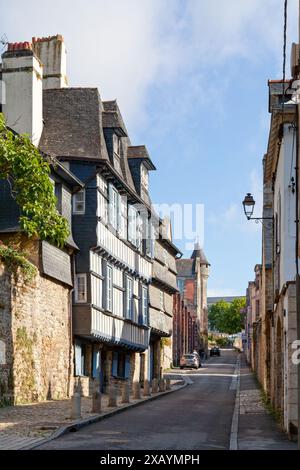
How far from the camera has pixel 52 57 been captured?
3300 centimetres

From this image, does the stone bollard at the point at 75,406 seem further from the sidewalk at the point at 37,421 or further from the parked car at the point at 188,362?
the parked car at the point at 188,362

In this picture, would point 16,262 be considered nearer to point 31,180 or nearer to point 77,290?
point 31,180

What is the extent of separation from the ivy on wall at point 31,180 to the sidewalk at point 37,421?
4.50m

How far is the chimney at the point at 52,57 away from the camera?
108 ft

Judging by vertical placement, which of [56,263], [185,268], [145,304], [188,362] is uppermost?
[185,268]

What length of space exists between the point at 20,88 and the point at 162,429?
45.7 ft

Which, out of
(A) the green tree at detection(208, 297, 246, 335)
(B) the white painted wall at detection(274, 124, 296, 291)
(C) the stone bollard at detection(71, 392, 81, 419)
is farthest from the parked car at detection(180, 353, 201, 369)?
(A) the green tree at detection(208, 297, 246, 335)

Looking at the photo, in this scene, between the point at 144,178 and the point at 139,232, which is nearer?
the point at 139,232

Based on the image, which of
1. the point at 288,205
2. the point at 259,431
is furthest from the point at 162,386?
the point at 288,205

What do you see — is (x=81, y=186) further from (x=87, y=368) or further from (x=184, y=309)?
(x=184, y=309)

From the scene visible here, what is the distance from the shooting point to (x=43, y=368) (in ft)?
83.9

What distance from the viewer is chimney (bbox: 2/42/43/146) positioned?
27.8 m
